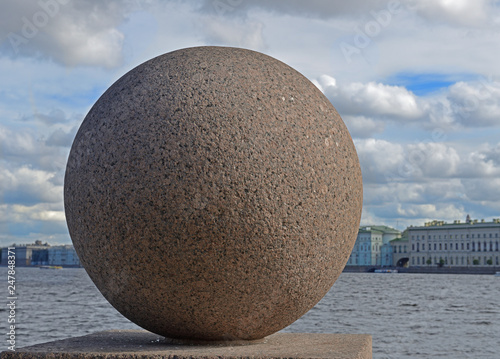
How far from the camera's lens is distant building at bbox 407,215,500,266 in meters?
102

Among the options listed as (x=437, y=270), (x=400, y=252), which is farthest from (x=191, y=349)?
(x=400, y=252)

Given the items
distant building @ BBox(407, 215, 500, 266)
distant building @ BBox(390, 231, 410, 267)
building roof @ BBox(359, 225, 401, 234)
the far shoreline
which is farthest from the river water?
building roof @ BBox(359, 225, 401, 234)

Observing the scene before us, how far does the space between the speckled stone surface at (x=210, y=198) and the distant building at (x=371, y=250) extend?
370ft

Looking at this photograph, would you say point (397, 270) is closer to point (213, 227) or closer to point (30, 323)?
point (30, 323)

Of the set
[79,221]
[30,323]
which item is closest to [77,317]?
[30,323]

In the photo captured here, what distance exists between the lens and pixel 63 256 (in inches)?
5965

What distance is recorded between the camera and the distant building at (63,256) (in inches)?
5906

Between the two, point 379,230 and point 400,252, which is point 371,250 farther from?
point 379,230

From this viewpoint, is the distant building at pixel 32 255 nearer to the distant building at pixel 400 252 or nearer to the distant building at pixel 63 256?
the distant building at pixel 63 256

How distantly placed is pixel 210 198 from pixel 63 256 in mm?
154002

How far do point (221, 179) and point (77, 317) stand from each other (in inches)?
637

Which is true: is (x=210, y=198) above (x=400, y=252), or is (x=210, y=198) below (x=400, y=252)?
below

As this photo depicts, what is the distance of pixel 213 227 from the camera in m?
4.32

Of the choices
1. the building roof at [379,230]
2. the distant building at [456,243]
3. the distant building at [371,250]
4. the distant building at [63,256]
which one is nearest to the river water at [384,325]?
the distant building at [456,243]
